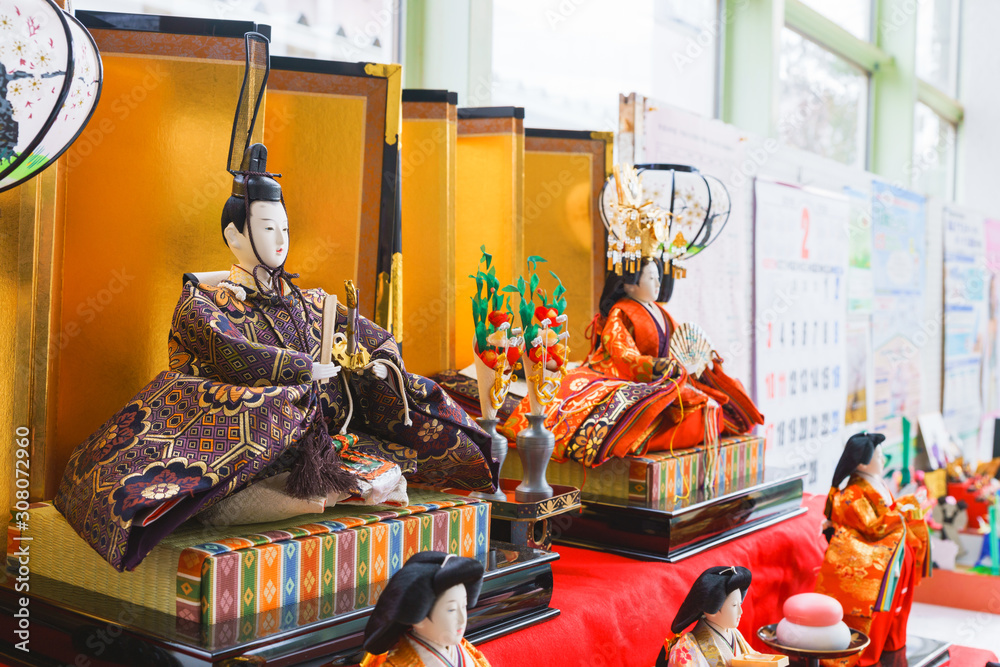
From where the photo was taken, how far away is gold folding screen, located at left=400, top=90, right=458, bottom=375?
9.59ft

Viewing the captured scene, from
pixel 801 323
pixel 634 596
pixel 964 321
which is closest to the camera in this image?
pixel 634 596

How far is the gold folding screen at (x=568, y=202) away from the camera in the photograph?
347 cm

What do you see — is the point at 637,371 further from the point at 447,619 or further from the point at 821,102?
the point at 821,102

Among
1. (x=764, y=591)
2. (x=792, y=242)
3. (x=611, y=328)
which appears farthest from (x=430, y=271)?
(x=792, y=242)

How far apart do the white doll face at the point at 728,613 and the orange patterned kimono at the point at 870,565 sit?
84cm

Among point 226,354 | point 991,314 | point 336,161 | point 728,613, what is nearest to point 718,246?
point 336,161

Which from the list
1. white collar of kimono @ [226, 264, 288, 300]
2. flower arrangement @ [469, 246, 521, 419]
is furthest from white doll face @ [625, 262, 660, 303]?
white collar of kimono @ [226, 264, 288, 300]

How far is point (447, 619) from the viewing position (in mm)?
1335

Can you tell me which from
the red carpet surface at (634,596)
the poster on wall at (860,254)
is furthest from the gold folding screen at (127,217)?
the poster on wall at (860,254)

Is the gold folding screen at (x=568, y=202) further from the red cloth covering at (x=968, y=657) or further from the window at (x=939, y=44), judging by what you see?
the window at (x=939, y=44)

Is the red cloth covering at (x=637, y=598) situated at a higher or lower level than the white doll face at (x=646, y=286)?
lower

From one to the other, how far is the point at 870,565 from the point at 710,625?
3.00 feet

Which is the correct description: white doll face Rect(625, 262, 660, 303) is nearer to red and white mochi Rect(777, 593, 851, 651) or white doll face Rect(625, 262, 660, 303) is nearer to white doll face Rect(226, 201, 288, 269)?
red and white mochi Rect(777, 593, 851, 651)

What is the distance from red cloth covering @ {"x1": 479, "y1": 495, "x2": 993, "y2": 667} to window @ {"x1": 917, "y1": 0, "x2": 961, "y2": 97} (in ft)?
18.6
